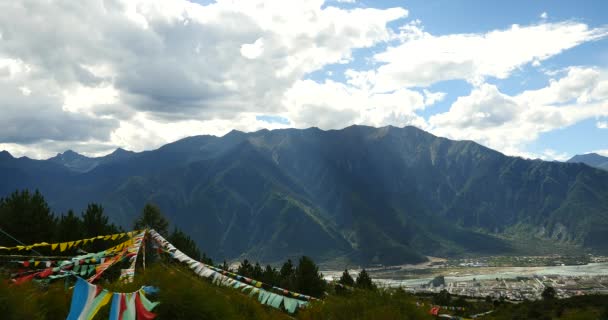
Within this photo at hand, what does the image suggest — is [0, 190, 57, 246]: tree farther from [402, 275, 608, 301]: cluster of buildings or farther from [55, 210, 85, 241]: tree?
[402, 275, 608, 301]: cluster of buildings

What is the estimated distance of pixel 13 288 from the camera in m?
13.2

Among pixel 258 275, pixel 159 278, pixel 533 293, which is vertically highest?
pixel 159 278

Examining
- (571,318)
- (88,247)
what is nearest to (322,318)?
(571,318)

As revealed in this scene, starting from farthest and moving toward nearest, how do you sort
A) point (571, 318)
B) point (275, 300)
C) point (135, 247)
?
point (571, 318)
point (135, 247)
point (275, 300)

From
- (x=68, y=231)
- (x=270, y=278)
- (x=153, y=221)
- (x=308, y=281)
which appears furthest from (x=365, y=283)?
(x=153, y=221)

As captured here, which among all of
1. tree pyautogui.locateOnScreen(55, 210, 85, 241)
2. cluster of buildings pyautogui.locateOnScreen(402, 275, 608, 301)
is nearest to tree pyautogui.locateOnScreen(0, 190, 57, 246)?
tree pyautogui.locateOnScreen(55, 210, 85, 241)

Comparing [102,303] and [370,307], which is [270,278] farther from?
[102,303]

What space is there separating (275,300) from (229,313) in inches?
111

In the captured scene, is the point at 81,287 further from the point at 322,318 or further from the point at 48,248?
the point at 48,248

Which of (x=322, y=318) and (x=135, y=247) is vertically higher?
(x=135, y=247)

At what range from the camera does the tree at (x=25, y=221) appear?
45.2 m

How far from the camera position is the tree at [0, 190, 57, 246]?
148 feet

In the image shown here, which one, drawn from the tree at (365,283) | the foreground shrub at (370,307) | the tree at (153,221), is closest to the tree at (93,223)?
the tree at (153,221)

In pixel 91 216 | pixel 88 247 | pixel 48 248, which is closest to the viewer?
pixel 48 248
